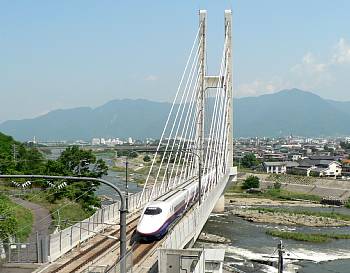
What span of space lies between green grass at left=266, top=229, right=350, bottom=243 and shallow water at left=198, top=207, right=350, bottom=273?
28.8 inches

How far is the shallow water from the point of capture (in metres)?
34.3

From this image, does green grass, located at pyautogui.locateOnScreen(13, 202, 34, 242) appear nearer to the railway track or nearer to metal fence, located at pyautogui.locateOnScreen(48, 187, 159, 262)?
metal fence, located at pyautogui.locateOnScreen(48, 187, 159, 262)

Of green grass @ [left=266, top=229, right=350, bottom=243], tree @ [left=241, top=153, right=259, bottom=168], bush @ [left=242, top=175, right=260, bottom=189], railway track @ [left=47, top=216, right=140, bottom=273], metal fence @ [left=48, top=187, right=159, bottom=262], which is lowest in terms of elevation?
green grass @ [left=266, top=229, right=350, bottom=243]

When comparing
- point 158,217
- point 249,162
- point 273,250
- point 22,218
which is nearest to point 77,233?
point 158,217

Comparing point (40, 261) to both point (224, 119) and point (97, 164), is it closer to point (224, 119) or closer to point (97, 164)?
point (97, 164)

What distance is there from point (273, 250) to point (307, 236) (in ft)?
23.2

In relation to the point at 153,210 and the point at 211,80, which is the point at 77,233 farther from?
the point at 211,80

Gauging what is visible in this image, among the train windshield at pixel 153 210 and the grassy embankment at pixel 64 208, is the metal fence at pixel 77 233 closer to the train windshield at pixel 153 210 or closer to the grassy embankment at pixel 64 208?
the train windshield at pixel 153 210

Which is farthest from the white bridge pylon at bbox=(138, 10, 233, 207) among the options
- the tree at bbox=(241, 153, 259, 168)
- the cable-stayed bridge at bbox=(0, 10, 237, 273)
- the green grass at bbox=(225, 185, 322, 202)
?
the tree at bbox=(241, 153, 259, 168)

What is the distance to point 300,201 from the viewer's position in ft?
252

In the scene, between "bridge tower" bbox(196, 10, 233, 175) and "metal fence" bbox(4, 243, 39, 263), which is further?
"bridge tower" bbox(196, 10, 233, 175)

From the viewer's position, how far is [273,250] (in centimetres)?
3922

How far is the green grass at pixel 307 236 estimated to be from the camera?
44069 mm

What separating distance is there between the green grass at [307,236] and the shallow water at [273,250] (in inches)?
28.8
